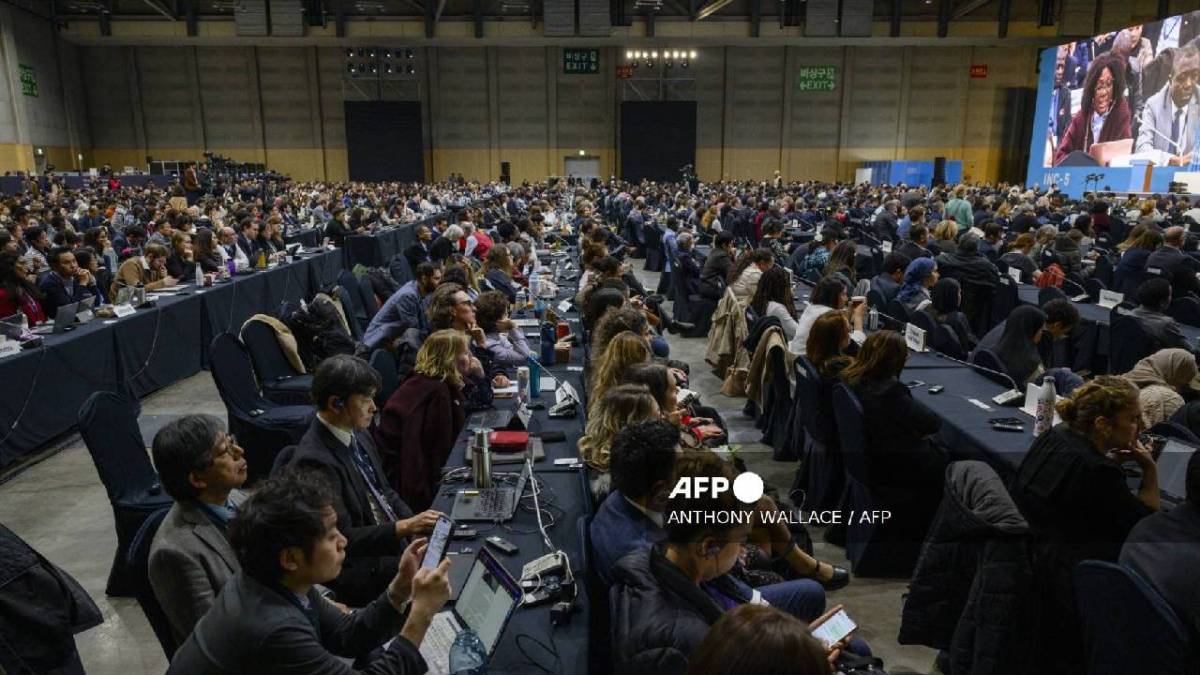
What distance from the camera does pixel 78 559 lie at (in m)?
4.52

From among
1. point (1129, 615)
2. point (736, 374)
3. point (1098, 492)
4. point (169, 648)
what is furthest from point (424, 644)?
point (736, 374)

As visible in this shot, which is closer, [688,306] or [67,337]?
[67,337]

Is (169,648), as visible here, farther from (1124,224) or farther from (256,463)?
(1124,224)

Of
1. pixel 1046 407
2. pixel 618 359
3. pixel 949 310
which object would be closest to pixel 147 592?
pixel 618 359

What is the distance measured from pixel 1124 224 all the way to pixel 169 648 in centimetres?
1551

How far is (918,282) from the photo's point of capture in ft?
22.7

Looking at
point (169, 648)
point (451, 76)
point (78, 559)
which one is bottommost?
point (78, 559)

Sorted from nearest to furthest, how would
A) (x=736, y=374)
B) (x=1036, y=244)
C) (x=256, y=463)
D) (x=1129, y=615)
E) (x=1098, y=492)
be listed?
(x=1129, y=615)
(x=1098, y=492)
(x=256, y=463)
(x=736, y=374)
(x=1036, y=244)

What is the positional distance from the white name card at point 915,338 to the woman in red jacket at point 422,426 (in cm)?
364

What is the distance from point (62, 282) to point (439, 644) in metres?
6.85

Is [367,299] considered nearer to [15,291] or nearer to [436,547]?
[15,291]

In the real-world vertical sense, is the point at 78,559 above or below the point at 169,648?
below

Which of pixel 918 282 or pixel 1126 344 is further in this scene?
pixel 918 282

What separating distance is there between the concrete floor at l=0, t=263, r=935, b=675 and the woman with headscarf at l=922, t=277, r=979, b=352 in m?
1.75
